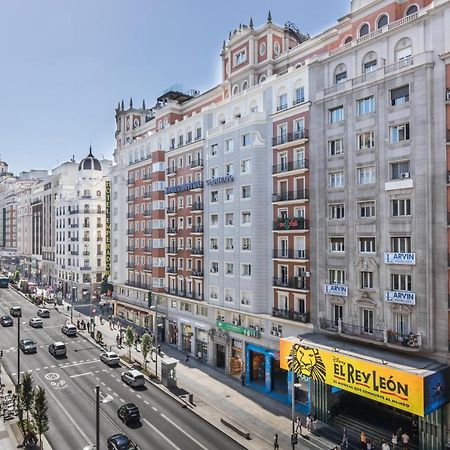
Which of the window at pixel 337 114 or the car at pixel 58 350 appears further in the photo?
the car at pixel 58 350

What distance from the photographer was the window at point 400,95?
3338cm

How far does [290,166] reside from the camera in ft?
140

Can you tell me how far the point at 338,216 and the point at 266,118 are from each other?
14620 mm

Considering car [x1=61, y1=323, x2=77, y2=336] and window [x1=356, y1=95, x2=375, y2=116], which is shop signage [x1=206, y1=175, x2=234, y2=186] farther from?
car [x1=61, y1=323, x2=77, y2=336]

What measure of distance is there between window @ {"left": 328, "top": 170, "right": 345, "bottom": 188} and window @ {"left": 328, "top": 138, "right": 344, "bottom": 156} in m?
1.85

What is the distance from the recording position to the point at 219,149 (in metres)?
51.3

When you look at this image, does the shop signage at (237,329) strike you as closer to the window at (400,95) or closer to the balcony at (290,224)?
the balcony at (290,224)

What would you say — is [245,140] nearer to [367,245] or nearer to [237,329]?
[367,245]

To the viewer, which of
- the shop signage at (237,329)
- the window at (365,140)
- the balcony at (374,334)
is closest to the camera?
the balcony at (374,334)

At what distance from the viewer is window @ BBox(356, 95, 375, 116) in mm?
35688

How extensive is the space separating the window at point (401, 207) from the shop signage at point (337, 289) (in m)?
8.03

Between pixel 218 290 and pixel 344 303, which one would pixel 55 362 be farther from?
pixel 344 303

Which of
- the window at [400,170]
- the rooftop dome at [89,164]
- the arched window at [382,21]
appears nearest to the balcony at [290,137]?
the window at [400,170]

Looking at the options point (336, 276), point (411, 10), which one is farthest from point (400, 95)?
point (336, 276)
